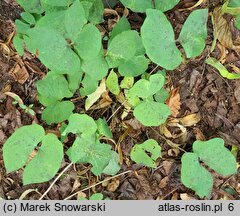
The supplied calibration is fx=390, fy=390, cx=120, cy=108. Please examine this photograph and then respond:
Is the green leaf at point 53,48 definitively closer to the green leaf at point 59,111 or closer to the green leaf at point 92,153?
the green leaf at point 59,111

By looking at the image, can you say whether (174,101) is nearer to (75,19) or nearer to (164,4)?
(164,4)

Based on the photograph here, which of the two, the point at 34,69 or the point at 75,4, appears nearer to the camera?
the point at 75,4

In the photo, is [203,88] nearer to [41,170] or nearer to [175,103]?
[175,103]

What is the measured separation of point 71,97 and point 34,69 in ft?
0.58

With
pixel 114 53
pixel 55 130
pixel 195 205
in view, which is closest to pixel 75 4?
pixel 114 53

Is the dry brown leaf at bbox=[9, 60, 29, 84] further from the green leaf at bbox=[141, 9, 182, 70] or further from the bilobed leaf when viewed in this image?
the green leaf at bbox=[141, 9, 182, 70]

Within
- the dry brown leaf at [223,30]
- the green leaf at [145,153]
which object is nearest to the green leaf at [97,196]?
the green leaf at [145,153]

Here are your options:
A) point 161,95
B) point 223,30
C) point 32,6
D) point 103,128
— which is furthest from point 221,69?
point 32,6

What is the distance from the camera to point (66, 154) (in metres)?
1.49

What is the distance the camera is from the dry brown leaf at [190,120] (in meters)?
1.50

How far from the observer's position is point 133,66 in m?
1.40

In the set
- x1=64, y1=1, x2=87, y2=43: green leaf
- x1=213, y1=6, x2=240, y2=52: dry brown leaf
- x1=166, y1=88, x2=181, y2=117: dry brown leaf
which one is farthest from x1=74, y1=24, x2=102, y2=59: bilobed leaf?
x1=213, y1=6, x2=240, y2=52: dry brown leaf

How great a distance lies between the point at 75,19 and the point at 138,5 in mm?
232

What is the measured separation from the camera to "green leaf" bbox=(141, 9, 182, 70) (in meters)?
1.27
